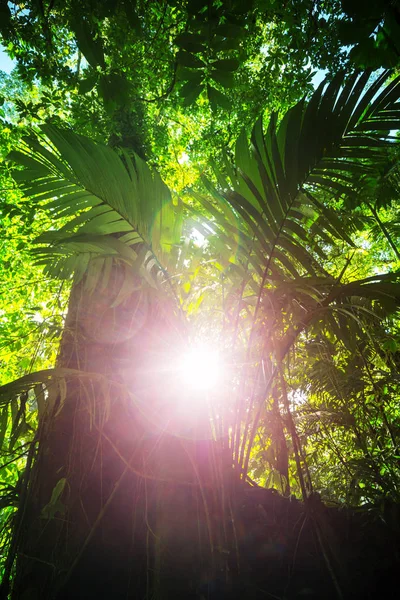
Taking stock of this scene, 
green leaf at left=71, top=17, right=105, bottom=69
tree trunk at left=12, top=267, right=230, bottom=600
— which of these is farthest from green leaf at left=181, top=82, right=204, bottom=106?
tree trunk at left=12, top=267, right=230, bottom=600

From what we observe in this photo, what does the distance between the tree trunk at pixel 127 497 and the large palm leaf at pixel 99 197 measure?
10.3 inches

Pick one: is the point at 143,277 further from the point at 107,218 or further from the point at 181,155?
the point at 181,155

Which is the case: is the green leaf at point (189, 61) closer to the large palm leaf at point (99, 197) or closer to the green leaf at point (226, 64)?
the green leaf at point (226, 64)

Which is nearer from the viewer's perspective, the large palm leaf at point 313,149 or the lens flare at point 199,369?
the large palm leaf at point 313,149

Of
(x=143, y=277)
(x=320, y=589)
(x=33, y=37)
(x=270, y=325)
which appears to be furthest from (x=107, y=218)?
(x=33, y=37)

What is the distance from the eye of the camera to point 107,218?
125 centimetres

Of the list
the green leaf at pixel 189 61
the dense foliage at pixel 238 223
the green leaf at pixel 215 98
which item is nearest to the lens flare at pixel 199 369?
the dense foliage at pixel 238 223

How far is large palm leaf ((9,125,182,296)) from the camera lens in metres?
1.16

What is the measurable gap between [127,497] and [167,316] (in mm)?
830

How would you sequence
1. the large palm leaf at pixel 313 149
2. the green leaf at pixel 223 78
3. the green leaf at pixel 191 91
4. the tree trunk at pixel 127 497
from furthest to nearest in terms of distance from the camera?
the green leaf at pixel 191 91
the green leaf at pixel 223 78
the tree trunk at pixel 127 497
the large palm leaf at pixel 313 149

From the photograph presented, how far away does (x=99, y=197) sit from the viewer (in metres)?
1.24

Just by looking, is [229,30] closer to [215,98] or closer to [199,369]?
[215,98]

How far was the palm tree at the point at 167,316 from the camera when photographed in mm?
1010

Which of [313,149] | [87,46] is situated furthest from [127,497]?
[87,46]
